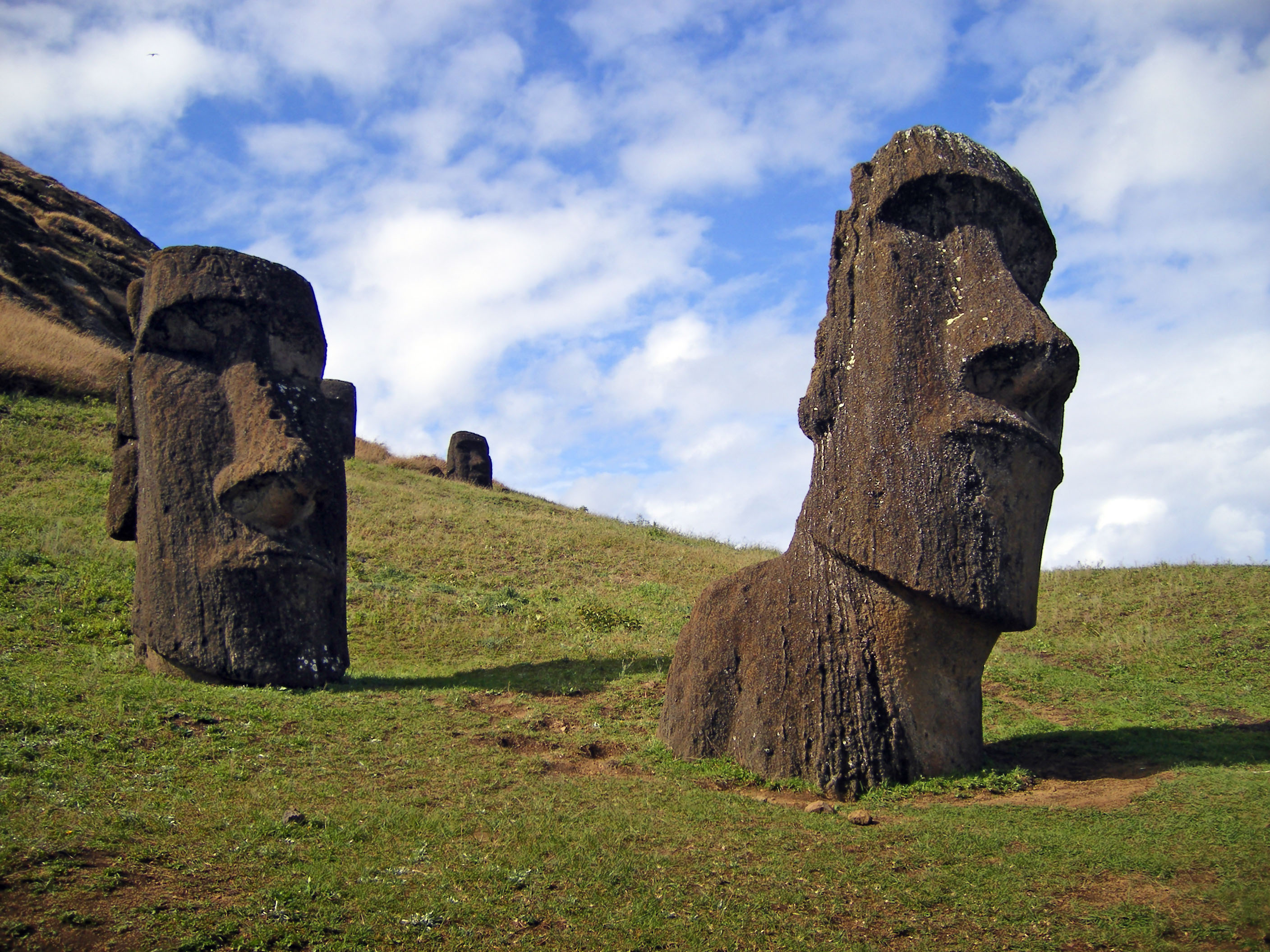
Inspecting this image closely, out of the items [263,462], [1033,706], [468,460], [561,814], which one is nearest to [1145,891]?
[561,814]

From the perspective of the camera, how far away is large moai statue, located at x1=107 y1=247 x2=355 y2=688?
9.62m

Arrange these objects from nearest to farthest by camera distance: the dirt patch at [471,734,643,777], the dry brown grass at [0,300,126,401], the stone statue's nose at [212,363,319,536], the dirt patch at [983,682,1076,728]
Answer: the dirt patch at [471,734,643,777] < the stone statue's nose at [212,363,319,536] < the dirt patch at [983,682,1076,728] < the dry brown grass at [0,300,126,401]

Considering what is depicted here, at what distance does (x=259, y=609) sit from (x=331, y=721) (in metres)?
1.82

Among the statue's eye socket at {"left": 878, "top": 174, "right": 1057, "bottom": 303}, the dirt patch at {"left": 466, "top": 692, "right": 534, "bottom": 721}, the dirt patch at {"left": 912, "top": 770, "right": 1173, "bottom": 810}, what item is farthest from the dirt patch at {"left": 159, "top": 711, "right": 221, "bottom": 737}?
the statue's eye socket at {"left": 878, "top": 174, "right": 1057, "bottom": 303}

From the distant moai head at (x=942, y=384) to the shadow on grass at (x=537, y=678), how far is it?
4.42 m

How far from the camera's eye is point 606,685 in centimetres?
1144

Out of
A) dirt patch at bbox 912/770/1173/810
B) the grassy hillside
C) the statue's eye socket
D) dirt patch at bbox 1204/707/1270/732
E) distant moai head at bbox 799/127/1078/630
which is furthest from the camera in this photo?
dirt patch at bbox 1204/707/1270/732

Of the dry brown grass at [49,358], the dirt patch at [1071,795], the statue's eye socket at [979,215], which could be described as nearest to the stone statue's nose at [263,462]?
the statue's eye socket at [979,215]

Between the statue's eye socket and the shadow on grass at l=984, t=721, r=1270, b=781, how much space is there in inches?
147

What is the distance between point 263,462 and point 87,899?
5.62 metres

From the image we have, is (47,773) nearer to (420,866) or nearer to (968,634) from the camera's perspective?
(420,866)

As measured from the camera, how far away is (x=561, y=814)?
6469 mm

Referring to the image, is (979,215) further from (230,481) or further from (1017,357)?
(230,481)

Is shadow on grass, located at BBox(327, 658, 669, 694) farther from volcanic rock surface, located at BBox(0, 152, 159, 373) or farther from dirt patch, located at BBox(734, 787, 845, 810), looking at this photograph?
volcanic rock surface, located at BBox(0, 152, 159, 373)
